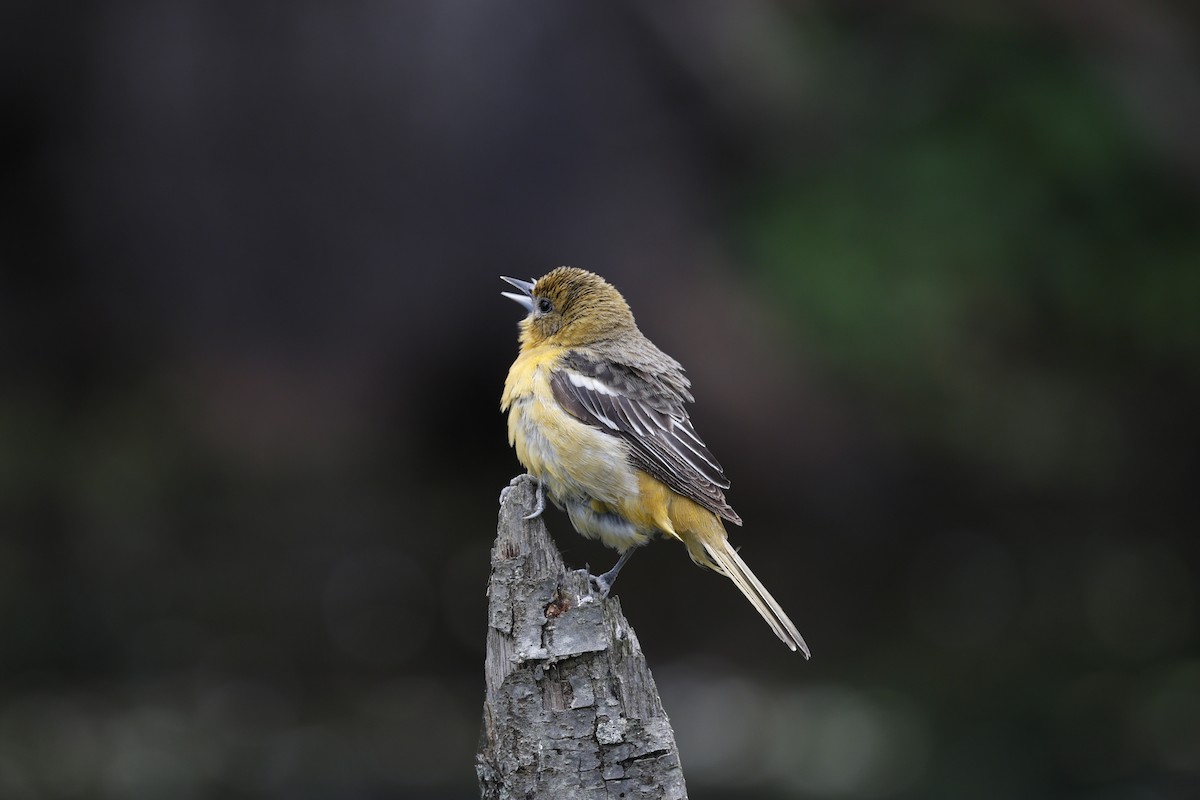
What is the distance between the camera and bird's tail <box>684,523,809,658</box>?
5.07 meters

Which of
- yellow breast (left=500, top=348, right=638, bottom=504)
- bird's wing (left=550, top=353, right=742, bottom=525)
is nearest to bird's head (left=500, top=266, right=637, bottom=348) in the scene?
bird's wing (left=550, top=353, right=742, bottom=525)

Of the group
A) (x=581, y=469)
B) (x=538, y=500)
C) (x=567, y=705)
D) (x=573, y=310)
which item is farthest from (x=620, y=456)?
(x=567, y=705)

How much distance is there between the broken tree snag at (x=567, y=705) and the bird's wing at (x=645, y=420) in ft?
4.49

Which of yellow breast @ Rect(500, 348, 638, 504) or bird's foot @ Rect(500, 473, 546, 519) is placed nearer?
bird's foot @ Rect(500, 473, 546, 519)

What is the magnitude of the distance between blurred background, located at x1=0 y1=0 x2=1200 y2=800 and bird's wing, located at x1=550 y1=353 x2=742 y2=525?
214 inches

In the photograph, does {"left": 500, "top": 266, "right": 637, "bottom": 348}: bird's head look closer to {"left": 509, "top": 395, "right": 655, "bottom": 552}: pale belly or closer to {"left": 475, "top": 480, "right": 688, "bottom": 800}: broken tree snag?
{"left": 509, "top": 395, "right": 655, "bottom": 552}: pale belly

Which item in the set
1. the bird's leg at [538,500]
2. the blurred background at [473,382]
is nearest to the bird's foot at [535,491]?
the bird's leg at [538,500]

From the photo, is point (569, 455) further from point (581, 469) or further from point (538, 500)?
point (538, 500)

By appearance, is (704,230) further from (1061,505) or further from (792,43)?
(1061,505)

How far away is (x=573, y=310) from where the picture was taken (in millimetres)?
6344

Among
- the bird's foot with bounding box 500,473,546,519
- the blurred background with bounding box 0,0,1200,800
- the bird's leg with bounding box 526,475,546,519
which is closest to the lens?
the bird's leg with bounding box 526,475,546,519

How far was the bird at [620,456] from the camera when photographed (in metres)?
5.42

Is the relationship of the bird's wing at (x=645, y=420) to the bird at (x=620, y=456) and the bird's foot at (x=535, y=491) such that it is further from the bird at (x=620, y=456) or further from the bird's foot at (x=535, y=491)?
the bird's foot at (x=535, y=491)

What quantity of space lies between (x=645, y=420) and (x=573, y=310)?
2.86 feet
